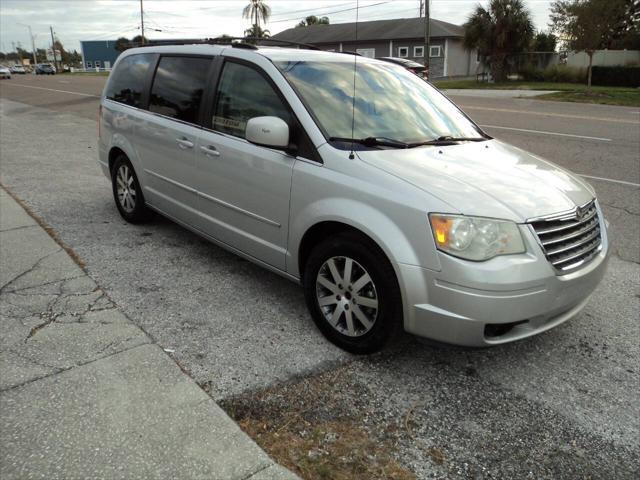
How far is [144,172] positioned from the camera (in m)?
5.23

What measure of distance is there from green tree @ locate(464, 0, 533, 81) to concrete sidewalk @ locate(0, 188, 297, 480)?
36.8m

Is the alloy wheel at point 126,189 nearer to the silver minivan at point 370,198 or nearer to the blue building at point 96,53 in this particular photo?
the silver minivan at point 370,198

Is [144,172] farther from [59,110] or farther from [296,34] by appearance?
[296,34]

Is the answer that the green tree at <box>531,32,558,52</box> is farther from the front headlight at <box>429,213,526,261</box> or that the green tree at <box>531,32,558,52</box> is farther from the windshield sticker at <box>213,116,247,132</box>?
the front headlight at <box>429,213,526,261</box>

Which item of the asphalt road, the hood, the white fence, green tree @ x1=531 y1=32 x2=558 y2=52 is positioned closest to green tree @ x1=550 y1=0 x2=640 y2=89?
the white fence

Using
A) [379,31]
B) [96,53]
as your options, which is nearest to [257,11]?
[379,31]

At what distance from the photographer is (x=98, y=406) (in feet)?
9.00

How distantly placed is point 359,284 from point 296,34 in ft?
191

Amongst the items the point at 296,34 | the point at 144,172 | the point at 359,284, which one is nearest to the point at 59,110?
the point at 144,172

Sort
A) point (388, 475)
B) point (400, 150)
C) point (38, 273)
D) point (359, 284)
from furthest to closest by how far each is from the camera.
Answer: point (38, 273), point (400, 150), point (359, 284), point (388, 475)

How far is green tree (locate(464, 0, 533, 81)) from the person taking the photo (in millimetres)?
35219

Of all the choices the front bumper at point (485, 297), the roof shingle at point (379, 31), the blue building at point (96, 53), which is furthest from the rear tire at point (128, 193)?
the blue building at point (96, 53)

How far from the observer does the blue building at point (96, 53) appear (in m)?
97.1

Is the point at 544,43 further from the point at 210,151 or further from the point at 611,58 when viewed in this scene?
the point at 210,151
